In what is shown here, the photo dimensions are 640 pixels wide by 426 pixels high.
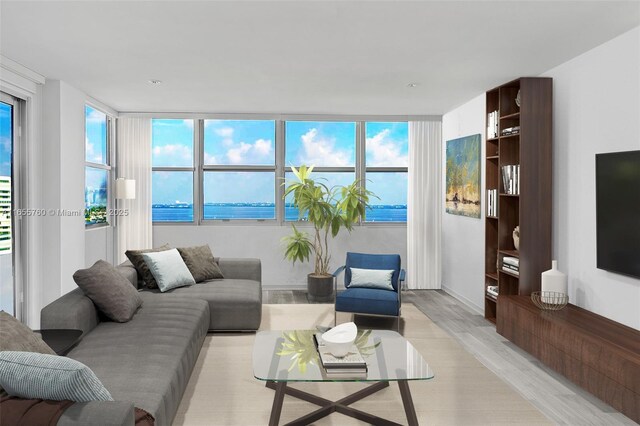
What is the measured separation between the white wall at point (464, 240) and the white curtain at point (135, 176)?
423cm

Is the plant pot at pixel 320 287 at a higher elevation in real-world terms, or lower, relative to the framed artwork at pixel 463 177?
lower

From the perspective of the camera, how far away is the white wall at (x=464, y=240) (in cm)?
631

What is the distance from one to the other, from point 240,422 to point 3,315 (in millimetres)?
1433

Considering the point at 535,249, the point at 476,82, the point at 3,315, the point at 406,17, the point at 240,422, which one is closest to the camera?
the point at 3,315

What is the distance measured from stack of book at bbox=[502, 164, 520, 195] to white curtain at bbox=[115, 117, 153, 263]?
15.9 ft

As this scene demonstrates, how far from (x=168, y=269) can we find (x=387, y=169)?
4.03m

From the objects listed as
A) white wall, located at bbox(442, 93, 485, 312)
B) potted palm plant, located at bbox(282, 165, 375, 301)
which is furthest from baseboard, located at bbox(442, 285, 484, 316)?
potted palm plant, located at bbox(282, 165, 375, 301)

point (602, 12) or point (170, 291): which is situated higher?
point (602, 12)

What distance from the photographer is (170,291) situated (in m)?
5.21

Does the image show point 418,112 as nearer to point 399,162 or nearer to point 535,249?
point 399,162

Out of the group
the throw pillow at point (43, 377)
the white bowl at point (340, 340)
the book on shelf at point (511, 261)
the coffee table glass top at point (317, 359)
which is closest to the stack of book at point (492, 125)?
the book on shelf at point (511, 261)

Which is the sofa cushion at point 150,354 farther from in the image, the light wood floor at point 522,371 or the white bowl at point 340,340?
the light wood floor at point 522,371

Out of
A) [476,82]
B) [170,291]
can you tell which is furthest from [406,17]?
[170,291]

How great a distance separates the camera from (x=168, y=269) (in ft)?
17.4
